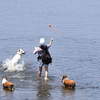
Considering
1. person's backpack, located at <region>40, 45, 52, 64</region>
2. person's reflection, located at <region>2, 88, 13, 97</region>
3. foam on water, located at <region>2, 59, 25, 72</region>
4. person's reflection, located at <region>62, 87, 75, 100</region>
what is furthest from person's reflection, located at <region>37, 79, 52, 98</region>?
foam on water, located at <region>2, 59, 25, 72</region>

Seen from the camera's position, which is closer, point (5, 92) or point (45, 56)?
point (5, 92)

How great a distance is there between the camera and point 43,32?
2383 cm

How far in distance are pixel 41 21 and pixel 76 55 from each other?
11963mm

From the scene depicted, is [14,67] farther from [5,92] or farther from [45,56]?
[5,92]

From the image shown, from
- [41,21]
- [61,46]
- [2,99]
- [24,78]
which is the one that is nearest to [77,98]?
[2,99]

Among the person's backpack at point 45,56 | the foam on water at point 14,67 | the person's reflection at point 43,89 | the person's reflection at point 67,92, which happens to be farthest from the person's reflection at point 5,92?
the foam on water at point 14,67

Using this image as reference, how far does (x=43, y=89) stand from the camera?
38.2ft

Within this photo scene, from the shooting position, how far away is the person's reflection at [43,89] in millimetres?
10938

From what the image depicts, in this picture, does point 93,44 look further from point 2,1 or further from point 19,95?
point 2,1

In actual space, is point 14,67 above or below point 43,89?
above

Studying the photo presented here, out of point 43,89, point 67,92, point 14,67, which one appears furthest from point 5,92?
point 14,67

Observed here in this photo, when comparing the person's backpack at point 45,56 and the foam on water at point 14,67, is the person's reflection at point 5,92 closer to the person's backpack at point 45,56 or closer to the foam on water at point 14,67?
the person's backpack at point 45,56

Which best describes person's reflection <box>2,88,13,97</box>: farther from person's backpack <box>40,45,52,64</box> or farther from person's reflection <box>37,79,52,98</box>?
person's backpack <box>40,45,52,64</box>

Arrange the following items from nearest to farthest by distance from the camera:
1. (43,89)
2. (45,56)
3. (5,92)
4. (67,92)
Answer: (5,92)
(67,92)
(43,89)
(45,56)
